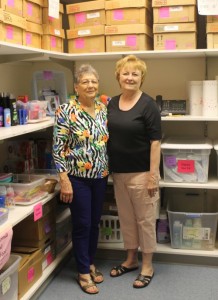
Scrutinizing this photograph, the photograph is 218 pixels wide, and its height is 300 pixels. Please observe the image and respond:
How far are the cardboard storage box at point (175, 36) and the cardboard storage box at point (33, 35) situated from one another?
83cm

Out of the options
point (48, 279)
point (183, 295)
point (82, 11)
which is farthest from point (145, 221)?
point (82, 11)

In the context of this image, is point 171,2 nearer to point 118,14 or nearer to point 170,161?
point 118,14

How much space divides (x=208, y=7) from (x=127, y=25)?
59 centimetres

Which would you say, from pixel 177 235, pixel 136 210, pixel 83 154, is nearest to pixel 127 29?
pixel 83 154

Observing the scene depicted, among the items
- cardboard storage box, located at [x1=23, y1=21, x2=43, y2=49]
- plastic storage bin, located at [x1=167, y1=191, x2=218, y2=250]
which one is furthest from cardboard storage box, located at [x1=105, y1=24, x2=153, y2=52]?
plastic storage bin, located at [x1=167, y1=191, x2=218, y2=250]

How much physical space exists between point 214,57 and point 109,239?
5.50 ft

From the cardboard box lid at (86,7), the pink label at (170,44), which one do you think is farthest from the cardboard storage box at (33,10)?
the pink label at (170,44)

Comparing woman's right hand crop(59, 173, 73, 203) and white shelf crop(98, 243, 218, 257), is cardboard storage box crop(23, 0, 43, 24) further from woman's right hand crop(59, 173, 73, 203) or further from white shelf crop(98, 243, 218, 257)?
white shelf crop(98, 243, 218, 257)

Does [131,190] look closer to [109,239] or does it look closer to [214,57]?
[109,239]

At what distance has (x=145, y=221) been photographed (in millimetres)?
2707

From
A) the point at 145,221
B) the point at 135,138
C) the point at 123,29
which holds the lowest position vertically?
the point at 145,221

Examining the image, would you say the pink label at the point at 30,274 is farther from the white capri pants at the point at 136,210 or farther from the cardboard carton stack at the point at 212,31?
the cardboard carton stack at the point at 212,31

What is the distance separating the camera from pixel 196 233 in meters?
2.98

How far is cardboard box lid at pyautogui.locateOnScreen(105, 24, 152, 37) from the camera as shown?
2877 millimetres
